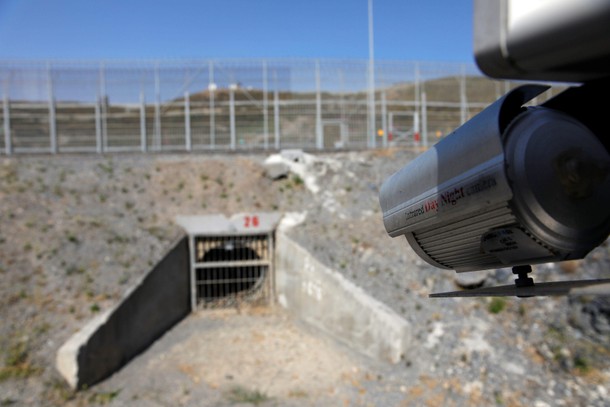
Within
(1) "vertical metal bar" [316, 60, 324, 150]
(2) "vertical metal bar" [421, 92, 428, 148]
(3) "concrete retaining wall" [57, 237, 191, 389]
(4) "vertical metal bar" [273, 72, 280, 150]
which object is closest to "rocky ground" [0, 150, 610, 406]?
(3) "concrete retaining wall" [57, 237, 191, 389]

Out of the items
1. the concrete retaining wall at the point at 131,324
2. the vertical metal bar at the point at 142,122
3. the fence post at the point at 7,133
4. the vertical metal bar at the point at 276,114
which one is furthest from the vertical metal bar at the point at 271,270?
the fence post at the point at 7,133

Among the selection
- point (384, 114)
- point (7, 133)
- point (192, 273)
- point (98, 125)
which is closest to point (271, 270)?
point (192, 273)

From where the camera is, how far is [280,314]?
582 inches

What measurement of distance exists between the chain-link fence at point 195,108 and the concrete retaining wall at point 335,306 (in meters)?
6.71

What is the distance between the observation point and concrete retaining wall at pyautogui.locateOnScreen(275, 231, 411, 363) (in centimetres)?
1100

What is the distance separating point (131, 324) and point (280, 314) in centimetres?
405

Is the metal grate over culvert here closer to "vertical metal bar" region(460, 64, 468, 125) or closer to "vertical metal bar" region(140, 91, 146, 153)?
"vertical metal bar" region(140, 91, 146, 153)

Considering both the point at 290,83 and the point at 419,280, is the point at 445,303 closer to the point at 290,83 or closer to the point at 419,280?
the point at 419,280

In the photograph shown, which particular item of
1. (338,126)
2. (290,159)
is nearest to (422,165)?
(290,159)

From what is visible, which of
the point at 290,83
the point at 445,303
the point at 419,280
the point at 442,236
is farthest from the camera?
the point at 290,83

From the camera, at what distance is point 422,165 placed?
105 inches

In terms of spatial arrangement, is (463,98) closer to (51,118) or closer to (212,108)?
(212,108)

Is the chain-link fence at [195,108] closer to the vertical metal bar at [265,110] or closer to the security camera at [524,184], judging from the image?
the vertical metal bar at [265,110]

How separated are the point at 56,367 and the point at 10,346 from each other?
1155mm
